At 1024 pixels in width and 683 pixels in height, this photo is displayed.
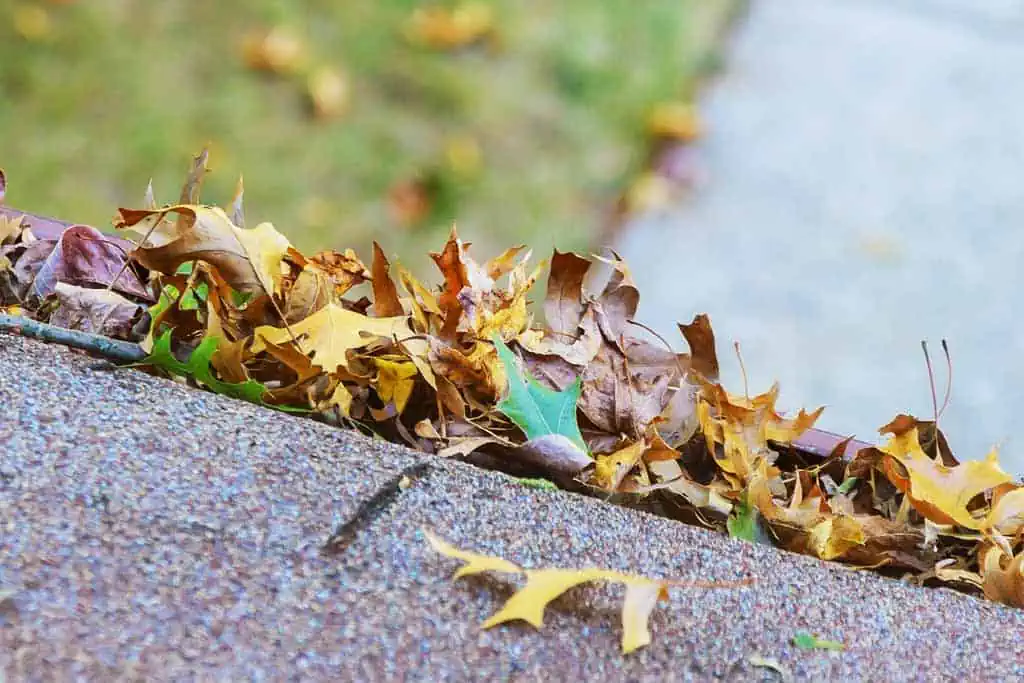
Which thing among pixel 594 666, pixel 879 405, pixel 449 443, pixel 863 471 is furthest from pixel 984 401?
pixel 594 666

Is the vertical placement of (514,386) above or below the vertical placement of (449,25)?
below

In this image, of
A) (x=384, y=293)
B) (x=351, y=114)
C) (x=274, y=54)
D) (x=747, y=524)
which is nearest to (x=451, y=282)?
(x=384, y=293)

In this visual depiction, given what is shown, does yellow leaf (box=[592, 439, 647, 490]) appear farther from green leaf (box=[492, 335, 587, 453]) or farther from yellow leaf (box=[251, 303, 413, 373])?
yellow leaf (box=[251, 303, 413, 373])

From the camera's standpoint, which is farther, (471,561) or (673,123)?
(673,123)

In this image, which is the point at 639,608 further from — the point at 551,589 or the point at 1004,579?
the point at 1004,579

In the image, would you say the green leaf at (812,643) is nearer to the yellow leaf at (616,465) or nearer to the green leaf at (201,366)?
the yellow leaf at (616,465)

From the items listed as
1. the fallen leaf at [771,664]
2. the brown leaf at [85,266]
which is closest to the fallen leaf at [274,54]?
the brown leaf at [85,266]
